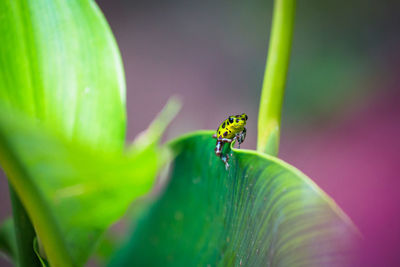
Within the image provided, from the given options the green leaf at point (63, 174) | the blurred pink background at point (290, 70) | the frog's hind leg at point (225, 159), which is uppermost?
the blurred pink background at point (290, 70)

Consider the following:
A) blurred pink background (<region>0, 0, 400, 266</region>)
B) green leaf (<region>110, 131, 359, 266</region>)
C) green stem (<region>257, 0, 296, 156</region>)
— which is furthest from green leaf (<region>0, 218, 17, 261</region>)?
blurred pink background (<region>0, 0, 400, 266</region>)

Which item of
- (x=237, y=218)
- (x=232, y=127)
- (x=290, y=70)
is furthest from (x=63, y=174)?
(x=290, y=70)

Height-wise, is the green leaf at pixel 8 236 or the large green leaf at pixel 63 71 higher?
the large green leaf at pixel 63 71

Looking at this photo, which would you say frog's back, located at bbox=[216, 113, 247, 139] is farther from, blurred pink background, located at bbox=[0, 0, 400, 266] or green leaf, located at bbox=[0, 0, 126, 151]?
blurred pink background, located at bbox=[0, 0, 400, 266]

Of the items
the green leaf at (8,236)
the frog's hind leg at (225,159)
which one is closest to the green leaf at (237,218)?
the frog's hind leg at (225,159)

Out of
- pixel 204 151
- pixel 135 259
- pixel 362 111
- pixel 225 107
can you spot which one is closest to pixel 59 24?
pixel 204 151

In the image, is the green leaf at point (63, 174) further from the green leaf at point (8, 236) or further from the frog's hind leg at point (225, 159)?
the green leaf at point (8, 236)

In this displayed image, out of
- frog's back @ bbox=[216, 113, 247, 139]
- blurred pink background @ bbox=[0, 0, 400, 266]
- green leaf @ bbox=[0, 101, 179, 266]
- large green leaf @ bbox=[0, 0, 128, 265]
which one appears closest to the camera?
green leaf @ bbox=[0, 101, 179, 266]
